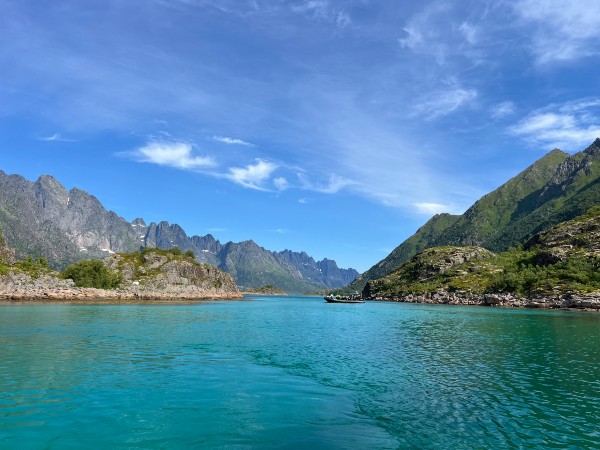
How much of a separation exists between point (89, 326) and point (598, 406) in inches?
2710

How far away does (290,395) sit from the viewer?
29000mm

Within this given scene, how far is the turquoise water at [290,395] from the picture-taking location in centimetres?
2041

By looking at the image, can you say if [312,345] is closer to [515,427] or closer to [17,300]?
[515,427]

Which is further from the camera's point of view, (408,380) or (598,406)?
(408,380)

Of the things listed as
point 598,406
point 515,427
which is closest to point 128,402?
point 515,427

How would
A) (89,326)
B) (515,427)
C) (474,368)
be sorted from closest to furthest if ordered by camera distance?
(515,427), (474,368), (89,326)

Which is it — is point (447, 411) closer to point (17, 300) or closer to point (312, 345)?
point (312, 345)

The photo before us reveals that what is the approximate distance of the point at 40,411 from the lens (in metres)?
23.2

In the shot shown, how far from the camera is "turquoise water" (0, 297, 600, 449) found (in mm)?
20406

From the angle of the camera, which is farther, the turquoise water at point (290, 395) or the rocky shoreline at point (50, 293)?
the rocky shoreline at point (50, 293)

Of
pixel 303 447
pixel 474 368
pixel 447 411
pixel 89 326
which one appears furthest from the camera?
pixel 89 326

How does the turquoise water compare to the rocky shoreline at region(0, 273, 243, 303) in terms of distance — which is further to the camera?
the rocky shoreline at region(0, 273, 243, 303)

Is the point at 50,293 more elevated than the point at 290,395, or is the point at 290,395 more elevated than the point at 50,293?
the point at 50,293

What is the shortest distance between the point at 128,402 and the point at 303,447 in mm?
12724
